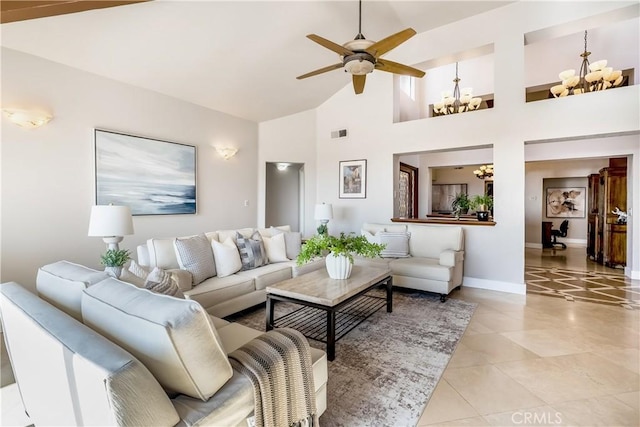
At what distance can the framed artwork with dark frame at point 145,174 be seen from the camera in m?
3.86

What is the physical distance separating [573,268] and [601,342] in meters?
3.88

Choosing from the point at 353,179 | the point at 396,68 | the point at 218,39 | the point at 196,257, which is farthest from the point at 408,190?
the point at 196,257

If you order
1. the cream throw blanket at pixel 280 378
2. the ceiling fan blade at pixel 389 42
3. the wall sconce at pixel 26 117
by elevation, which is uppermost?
the ceiling fan blade at pixel 389 42

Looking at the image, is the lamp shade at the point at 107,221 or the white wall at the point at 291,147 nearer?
the lamp shade at the point at 107,221

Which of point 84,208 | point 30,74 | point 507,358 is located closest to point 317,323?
point 507,358

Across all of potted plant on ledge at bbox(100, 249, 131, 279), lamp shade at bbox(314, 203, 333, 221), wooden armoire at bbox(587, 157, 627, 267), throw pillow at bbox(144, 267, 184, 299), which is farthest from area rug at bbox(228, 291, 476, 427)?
wooden armoire at bbox(587, 157, 627, 267)

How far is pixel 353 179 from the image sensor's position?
5.83 metres

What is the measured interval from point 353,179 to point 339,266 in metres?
3.11

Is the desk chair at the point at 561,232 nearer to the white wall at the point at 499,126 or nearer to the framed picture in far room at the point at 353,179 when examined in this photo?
the white wall at the point at 499,126

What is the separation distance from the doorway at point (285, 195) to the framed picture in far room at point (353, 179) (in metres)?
1.33

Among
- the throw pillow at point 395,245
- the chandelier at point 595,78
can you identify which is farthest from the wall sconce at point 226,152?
the chandelier at point 595,78

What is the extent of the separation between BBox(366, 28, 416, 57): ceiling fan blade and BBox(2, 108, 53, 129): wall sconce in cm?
367

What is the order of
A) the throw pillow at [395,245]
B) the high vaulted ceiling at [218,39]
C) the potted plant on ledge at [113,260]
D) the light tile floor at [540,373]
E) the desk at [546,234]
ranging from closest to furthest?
the light tile floor at [540,373] → the potted plant on ledge at [113,260] → the high vaulted ceiling at [218,39] → the throw pillow at [395,245] → the desk at [546,234]

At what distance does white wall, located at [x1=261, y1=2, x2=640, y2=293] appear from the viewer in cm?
387
